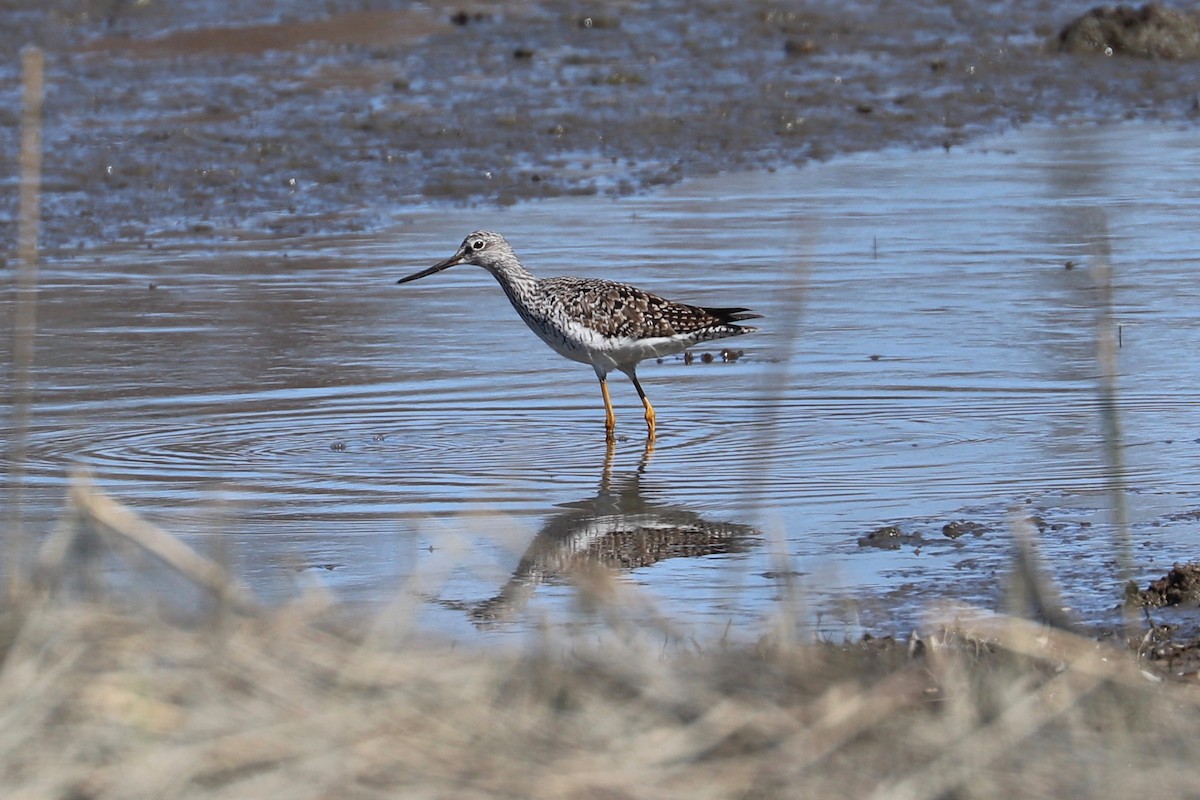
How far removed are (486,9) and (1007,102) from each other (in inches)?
260

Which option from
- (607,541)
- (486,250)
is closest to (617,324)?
(486,250)

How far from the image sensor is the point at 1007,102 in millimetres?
16359

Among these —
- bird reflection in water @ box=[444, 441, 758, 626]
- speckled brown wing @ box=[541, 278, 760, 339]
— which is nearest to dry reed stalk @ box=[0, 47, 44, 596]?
bird reflection in water @ box=[444, 441, 758, 626]

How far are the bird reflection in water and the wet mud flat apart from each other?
20.2 ft

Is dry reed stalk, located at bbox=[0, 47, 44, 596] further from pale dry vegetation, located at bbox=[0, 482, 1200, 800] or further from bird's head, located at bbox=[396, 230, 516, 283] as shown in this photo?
bird's head, located at bbox=[396, 230, 516, 283]

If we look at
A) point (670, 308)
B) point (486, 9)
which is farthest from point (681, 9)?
point (670, 308)

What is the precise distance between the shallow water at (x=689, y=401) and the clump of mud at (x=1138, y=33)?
4595 mm

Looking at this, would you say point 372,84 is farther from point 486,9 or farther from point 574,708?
point 574,708

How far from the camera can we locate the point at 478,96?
16.2m

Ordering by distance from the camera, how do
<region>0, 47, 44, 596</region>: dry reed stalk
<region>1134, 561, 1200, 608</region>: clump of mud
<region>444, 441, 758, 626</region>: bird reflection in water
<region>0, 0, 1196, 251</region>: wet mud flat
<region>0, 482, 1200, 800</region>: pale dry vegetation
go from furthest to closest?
<region>0, 0, 1196, 251</region>: wet mud flat
<region>444, 441, 758, 626</region>: bird reflection in water
<region>1134, 561, 1200, 608</region>: clump of mud
<region>0, 47, 44, 596</region>: dry reed stalk
<region>0, 482, 1200, 800</region>: pale dry vegetation

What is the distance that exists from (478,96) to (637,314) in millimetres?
8204

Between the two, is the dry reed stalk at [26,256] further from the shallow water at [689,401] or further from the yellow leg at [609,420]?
the yellow leg at [609,420]

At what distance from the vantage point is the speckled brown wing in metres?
8.38

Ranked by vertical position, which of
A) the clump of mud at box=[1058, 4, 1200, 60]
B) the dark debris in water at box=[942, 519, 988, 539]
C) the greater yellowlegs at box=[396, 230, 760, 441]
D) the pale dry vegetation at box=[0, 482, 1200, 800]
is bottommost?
the dark debris in water at box=[942, 519, 988, 539]
